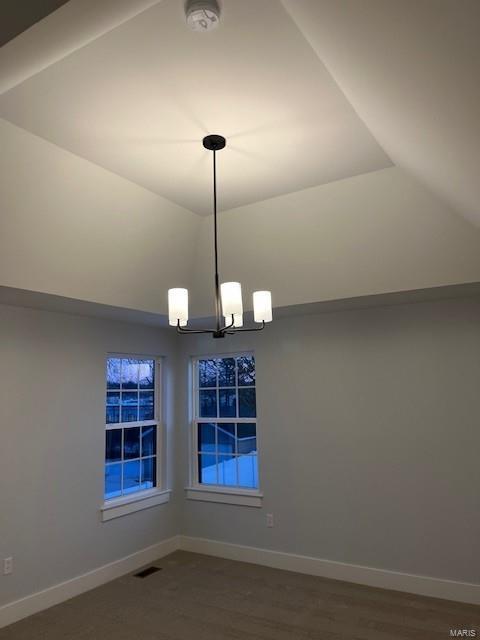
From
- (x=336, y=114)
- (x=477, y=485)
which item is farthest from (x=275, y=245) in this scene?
(x=477, y=485)

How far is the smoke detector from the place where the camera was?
5.92 feet

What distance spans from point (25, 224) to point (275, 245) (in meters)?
1.93

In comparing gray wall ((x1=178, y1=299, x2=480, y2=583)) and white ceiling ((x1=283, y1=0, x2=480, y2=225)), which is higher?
white ceiling ((x1=283, y1=0, x2=480, y2=225))

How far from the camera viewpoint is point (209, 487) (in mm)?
5090

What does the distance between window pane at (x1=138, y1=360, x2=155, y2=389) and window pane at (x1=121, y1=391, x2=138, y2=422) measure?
17 centimetres

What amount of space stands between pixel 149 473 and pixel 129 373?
1.15 m

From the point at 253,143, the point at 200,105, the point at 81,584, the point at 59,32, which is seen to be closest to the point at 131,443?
the point at 81,584

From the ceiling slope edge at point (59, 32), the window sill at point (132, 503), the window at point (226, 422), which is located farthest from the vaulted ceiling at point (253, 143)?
the window sill at point (132, 503)

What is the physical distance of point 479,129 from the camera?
1520 mm

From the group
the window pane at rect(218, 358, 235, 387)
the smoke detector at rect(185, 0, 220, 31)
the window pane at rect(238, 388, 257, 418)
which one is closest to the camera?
the smoke detector at rect(185, 0, 220, 31)

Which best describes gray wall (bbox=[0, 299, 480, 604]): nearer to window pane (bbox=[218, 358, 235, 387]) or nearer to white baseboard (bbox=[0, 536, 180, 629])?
white baseboard (bbox=[0, 536, 180, 629])

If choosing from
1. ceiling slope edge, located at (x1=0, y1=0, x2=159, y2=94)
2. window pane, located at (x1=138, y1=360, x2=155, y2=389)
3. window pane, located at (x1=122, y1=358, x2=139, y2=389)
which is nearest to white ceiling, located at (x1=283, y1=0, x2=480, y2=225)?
ceiling slope edge, located at (x1=0, y1=0, x2=159, y2=94)

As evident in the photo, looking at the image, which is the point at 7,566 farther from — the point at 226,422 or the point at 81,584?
the point at 226,422

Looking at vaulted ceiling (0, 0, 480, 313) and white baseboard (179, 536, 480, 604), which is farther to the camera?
white baseboard (179, 536, 480, 604)
